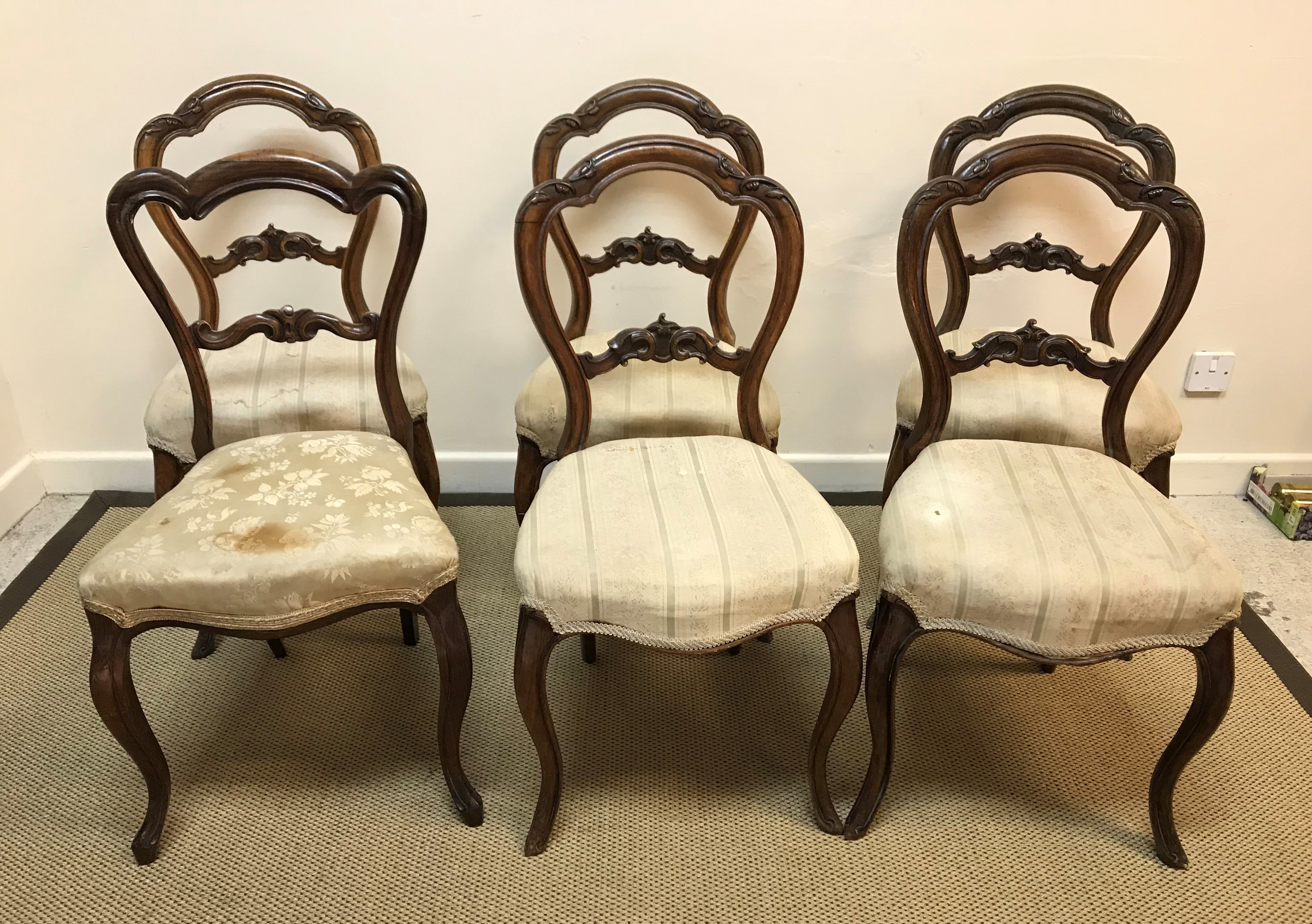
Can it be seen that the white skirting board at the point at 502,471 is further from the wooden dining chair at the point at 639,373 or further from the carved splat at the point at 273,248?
the carved splat at the point at 273,248

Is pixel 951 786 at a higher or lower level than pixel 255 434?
lower

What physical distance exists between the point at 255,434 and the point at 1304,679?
80.6 inches

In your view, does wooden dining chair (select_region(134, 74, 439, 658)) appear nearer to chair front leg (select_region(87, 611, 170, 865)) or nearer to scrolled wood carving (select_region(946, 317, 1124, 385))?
chair front leg (select_region(87, 611, 170, 865))

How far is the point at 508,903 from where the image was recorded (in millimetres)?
1234

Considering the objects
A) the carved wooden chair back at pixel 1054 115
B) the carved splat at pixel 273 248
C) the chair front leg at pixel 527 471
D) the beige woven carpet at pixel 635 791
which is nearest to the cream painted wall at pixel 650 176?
the carved wooden chair back at pixel 1054 115

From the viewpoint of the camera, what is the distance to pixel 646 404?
1540mm

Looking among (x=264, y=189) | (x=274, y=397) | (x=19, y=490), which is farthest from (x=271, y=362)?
(x=19, y=490)

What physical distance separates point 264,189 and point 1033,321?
1.25m

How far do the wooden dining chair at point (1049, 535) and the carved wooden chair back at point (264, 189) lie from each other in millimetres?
784

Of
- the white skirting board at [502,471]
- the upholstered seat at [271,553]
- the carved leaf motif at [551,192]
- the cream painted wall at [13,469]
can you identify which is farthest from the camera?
the white skirting board at [502,471]

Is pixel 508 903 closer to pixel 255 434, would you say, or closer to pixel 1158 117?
pixel 255 434

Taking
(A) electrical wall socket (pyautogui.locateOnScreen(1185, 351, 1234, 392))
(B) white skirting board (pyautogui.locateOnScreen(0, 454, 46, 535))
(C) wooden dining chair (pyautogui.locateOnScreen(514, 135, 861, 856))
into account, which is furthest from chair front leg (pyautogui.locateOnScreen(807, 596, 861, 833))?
(B) white skirting board (pyautogui.locateOnScreen(0, 454, 46, 535))

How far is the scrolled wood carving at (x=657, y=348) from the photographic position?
137cm

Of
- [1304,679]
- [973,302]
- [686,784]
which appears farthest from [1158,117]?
[686,784]
